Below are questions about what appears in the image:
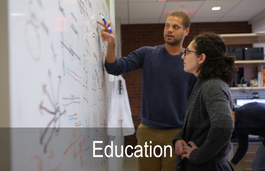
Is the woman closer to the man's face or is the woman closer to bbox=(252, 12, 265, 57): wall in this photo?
the man's face

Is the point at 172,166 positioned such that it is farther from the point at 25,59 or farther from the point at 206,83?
the point at 25,59

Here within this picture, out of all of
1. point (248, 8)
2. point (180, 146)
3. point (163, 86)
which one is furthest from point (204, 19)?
point (180, 146)

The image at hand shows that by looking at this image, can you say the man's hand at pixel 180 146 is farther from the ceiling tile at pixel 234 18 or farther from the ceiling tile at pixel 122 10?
the ceiling tile at pixel 234 18

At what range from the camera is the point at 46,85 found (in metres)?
0.38

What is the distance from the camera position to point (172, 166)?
1333 millimetres

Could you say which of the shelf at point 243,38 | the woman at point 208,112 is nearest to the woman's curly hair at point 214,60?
the woman at point 208,112

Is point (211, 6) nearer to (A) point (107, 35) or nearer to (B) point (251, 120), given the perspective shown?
(B) point (251, 120)

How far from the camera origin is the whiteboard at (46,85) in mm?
298

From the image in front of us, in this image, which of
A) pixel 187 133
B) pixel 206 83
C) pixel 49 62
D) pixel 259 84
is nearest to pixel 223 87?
pixel 206 83

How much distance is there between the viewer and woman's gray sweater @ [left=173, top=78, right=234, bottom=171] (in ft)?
2.65

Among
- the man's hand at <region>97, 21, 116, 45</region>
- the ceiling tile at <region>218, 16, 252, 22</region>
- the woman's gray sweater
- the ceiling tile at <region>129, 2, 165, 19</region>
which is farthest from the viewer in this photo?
the ceiling tile at <region>218, 16, 252, 22</region>

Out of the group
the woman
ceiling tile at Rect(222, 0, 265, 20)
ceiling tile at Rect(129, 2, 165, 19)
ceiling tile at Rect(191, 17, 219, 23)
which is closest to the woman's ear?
the woman

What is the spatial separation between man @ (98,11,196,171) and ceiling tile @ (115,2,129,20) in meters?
2.15

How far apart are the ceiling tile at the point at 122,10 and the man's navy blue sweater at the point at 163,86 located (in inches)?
87.0
